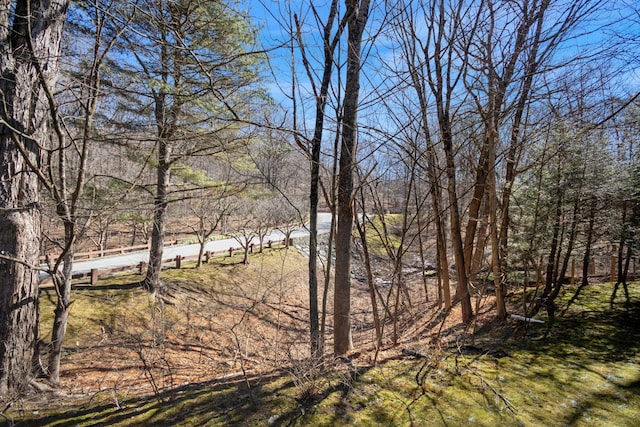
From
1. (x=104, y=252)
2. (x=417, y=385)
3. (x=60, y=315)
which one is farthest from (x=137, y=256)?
(x=417, y=385)

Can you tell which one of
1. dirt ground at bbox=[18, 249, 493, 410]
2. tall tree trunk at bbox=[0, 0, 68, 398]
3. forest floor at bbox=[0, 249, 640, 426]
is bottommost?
dirt ground at bbox=[18, 249, 493, 410]

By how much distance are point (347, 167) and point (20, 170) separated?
357 cm

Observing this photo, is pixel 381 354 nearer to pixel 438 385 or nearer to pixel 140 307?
pixel 438 385

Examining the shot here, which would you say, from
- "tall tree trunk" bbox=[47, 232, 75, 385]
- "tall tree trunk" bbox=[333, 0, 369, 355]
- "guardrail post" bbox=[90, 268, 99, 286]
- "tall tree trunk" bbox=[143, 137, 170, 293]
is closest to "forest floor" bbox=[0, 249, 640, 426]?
"tall tree trunk" bbox=[47, 232, 75, 385]

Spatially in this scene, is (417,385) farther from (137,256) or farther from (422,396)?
(137,256)

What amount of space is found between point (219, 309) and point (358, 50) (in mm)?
8382

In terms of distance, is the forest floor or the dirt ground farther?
the dirt ground

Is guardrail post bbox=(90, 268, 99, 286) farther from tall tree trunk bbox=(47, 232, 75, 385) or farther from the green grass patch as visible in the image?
the green grass patch

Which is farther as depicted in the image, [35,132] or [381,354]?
[381,354]

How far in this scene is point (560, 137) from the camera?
5.18 meters

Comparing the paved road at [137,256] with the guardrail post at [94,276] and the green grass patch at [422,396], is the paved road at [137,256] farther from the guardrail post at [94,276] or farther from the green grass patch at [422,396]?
the green grass patch at [422,396]

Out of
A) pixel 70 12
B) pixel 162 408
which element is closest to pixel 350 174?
pixel 162 408

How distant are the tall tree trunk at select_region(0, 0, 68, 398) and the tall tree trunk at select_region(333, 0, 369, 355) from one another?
10.7 feet

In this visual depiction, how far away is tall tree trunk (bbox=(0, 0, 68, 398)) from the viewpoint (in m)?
3.34
